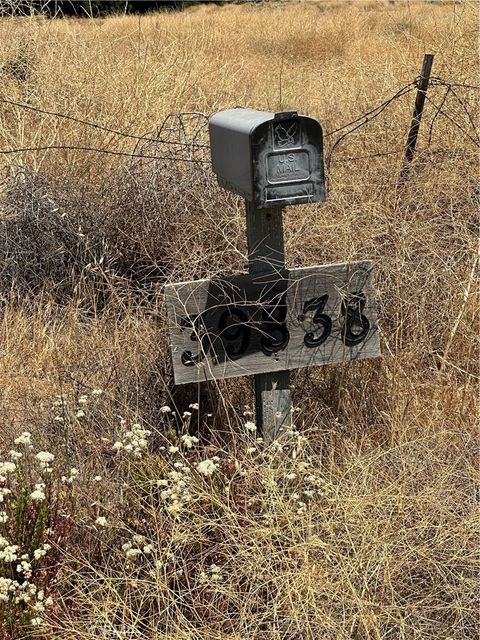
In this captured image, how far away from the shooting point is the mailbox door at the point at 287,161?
2.52 m

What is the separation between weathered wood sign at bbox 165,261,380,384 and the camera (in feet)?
8.92

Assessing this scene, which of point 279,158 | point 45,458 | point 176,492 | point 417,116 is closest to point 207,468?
point 176,492

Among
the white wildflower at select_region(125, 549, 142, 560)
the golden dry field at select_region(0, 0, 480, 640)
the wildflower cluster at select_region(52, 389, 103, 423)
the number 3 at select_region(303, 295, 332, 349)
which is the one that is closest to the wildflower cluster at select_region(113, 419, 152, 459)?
the golden dry field at select_region(0, 0, 480, 640)

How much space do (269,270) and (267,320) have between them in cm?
16

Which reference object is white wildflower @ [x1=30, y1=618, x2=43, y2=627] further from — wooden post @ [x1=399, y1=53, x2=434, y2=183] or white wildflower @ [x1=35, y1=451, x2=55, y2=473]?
wooden post @ [x1=399, y1=53, x2=434, y2=183]

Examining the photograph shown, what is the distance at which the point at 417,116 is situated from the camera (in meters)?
4.32

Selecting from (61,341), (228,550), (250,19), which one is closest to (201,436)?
(228,550)

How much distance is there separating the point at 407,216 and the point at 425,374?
93cm

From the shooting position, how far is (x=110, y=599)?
219 cm

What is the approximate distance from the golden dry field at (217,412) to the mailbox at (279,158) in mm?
630

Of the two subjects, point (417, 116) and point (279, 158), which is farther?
point (417, 116)

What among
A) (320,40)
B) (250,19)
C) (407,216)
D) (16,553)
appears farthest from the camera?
(250,19)

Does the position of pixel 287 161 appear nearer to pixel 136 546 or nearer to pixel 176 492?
pixel 176 492

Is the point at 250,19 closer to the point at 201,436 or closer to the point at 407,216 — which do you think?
the point at 407,216
